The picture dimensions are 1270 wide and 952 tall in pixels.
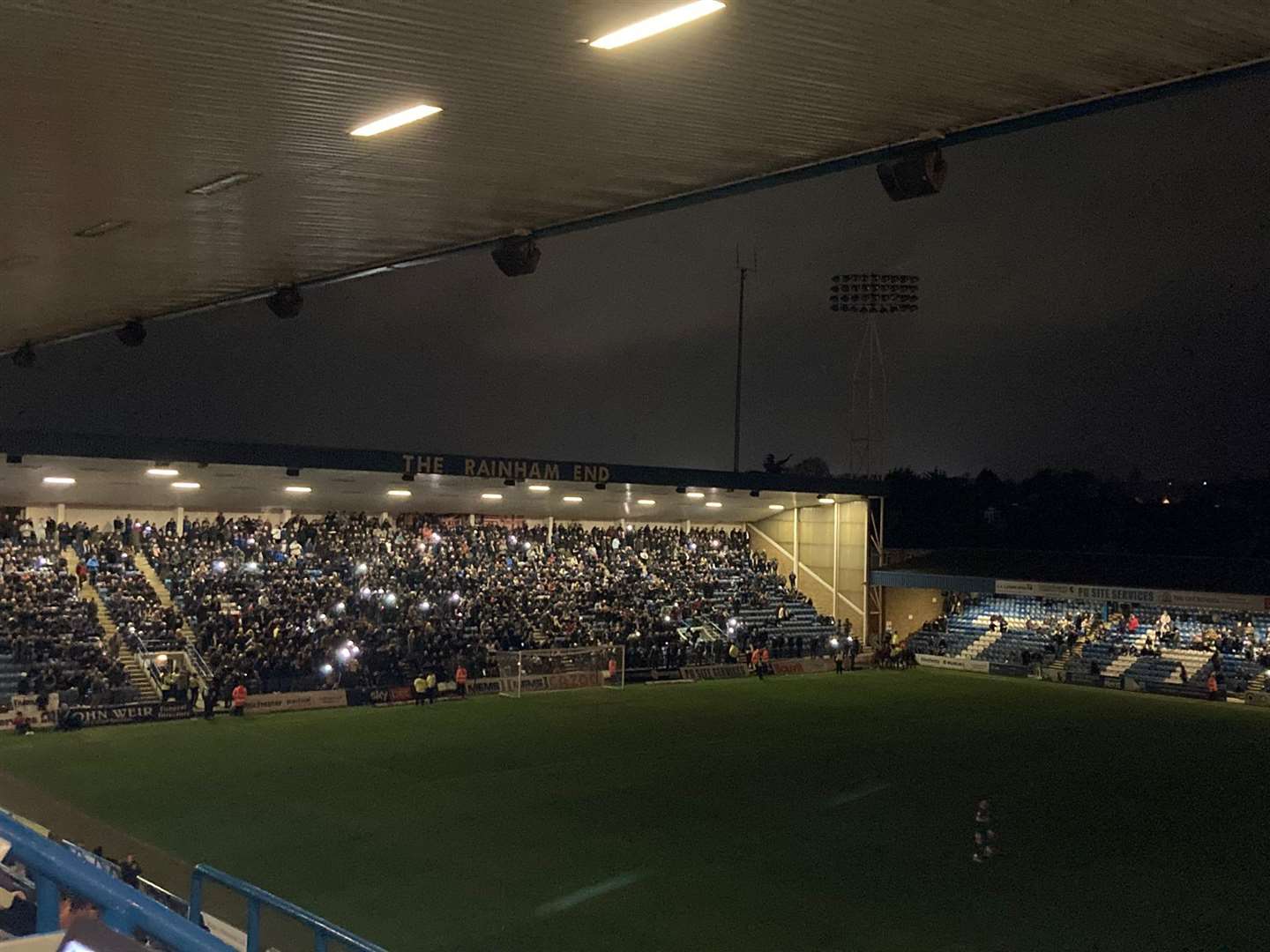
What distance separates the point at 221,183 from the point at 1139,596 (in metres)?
→ 38.6

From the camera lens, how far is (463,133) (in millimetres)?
7523

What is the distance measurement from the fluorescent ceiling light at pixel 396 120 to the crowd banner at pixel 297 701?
2479 centimetres

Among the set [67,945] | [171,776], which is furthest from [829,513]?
[67,945]

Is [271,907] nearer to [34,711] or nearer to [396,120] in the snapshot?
[396,120]

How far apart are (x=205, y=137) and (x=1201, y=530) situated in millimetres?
81529

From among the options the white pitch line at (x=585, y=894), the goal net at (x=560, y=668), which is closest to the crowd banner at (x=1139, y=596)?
the goal net at (x=560, y=668)

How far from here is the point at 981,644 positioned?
155ft

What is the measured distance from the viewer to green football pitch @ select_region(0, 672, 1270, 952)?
543 inches

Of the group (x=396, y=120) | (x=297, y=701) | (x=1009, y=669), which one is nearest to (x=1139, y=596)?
(x=1009, y=669)

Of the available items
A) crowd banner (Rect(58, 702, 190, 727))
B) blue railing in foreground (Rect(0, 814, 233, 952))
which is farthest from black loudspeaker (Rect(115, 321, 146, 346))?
Answer: crowd banner (Rect(58, 702, 190, 727))

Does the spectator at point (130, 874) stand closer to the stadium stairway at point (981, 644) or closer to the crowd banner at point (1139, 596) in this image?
the crowd banner at point (1139, 596)

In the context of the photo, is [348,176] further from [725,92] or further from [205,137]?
[725,92]

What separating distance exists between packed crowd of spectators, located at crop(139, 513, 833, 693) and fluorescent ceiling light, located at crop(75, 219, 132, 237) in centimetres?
2182

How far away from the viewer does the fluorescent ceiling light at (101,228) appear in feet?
32.2
